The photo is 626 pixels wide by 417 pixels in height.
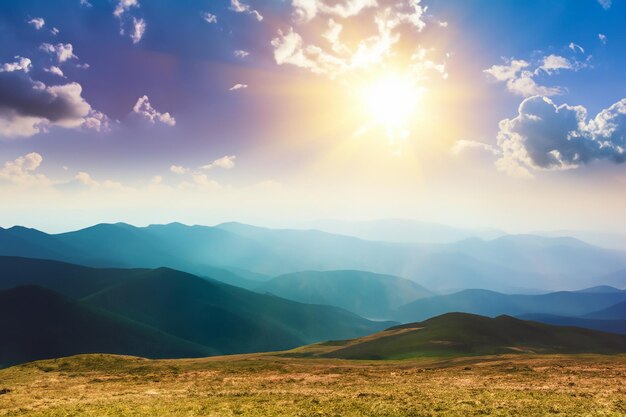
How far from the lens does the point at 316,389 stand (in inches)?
1347

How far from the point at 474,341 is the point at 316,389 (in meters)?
55.7

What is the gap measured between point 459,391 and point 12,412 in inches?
1382

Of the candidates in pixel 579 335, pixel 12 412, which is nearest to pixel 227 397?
pixel 12 412

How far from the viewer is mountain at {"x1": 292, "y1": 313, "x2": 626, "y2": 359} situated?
7206 centimetres

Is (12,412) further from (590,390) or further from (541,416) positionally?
(590,390)

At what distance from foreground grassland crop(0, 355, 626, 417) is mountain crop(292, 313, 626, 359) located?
22626 mm

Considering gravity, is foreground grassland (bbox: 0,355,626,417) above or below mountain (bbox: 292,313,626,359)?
above

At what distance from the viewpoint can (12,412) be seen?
26.6 m

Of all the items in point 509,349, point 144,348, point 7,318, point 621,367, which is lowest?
point 144,348

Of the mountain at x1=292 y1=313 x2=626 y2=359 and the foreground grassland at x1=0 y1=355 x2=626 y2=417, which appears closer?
the foreground grassland at x1=0 y1=355 x2=626 y2=417

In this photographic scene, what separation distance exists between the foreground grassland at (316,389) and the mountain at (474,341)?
74.2ft

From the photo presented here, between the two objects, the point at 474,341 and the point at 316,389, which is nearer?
the point at 316,389

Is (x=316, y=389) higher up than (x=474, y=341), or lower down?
higher up

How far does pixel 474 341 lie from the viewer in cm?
7669
